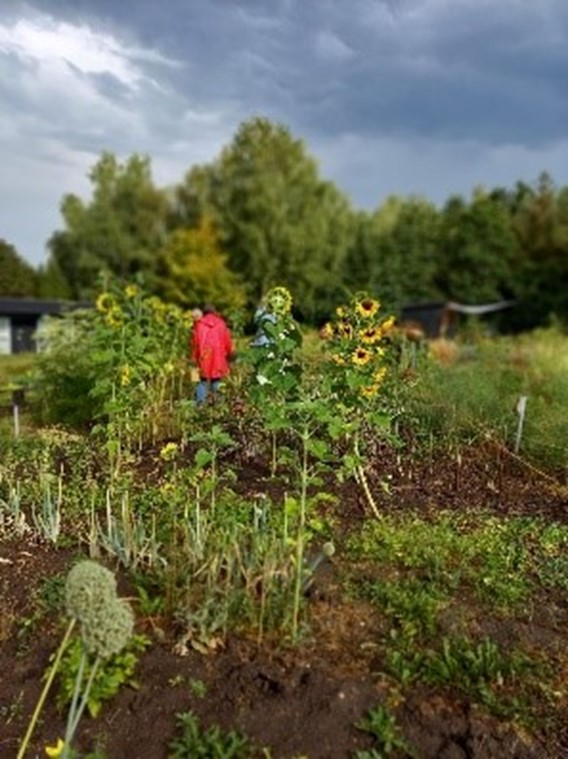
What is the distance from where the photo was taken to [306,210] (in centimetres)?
3481

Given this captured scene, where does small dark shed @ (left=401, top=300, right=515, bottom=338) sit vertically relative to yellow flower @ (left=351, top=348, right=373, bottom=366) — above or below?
below

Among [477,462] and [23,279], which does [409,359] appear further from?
[23,279]

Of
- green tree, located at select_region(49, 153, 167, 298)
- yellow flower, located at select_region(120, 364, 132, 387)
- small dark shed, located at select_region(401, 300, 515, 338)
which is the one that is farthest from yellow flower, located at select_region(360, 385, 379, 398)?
green tree, located at select_region(49, 153, 167, 298)

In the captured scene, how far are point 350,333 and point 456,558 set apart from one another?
1.58m

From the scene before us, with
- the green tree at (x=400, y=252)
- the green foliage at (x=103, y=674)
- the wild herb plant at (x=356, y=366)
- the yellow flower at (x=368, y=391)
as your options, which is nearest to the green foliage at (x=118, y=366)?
the wild herb plant at (x=356, y=366)

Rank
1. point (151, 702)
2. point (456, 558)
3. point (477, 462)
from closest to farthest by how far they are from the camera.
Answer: point (151, 702) → point (456, 558) → point (477, 462)

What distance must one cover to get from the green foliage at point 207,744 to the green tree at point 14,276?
44.6 m

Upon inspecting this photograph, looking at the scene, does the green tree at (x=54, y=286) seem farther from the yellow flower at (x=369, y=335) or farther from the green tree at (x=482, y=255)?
the yellow flower at (x=369, y=335)

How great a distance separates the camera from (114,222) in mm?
42094

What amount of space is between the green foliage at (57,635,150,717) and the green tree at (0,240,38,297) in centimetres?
4415

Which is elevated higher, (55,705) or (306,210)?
(306,210)

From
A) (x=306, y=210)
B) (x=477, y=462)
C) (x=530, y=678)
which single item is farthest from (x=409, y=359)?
(x=306, y=210)

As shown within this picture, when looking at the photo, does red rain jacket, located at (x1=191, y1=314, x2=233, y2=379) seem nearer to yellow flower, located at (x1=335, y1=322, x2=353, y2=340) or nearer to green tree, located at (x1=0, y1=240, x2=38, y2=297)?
yellow flower, located at (x1=335, y1=322, x2=353, y2=340)

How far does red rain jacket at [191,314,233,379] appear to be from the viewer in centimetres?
845
